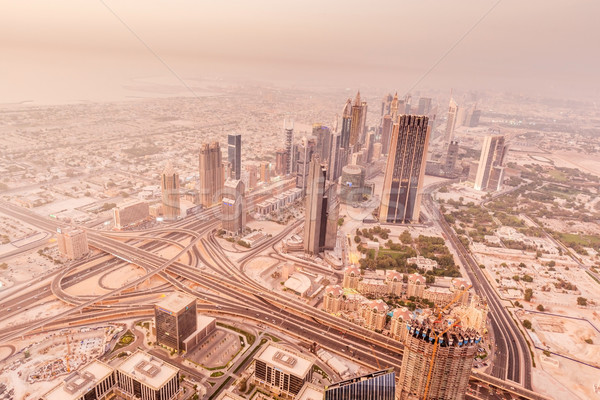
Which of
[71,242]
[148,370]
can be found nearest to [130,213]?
[71,242]

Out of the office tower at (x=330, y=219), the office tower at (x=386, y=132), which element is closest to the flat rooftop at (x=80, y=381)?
the office tower at (x=330, y=219)

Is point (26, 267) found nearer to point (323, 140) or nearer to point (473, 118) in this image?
point (323, 140)

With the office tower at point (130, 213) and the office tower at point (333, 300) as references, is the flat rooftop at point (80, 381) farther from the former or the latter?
the office tower at point (130, 213)

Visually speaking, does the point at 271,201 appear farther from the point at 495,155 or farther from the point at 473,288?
the point at 495,155

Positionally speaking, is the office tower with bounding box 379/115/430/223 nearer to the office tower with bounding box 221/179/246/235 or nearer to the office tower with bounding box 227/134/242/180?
the office tower with bounding box 221/179/246/235

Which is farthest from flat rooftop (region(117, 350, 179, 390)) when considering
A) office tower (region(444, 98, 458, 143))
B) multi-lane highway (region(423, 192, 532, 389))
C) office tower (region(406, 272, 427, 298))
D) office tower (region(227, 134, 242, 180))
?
office tower (region(444, 98, 458, 143))

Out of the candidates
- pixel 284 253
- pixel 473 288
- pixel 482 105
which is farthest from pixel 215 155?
pixel 482 105
